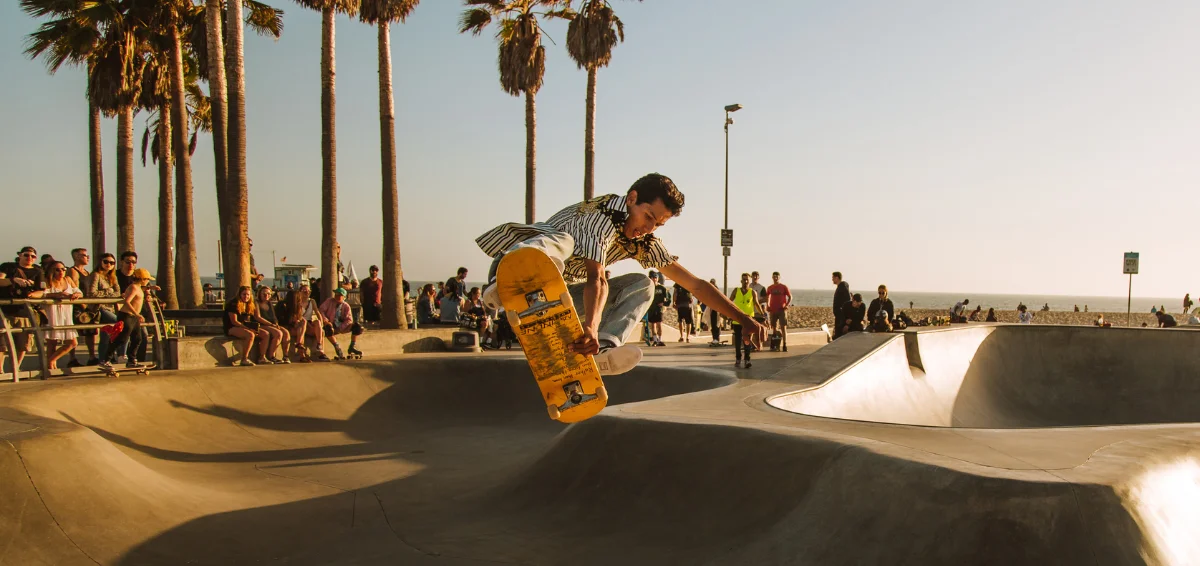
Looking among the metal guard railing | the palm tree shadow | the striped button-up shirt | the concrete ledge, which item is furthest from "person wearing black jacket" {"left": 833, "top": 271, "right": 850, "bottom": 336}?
the metal guard railing

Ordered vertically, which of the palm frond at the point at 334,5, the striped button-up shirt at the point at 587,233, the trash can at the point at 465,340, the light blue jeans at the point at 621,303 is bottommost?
the trash can at the point at 465,340

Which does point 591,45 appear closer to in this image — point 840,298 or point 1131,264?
point 840,298

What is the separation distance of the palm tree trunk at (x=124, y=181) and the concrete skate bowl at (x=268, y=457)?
45.1 ft

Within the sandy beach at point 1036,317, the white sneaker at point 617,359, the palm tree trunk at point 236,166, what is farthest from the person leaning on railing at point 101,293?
the sandy beach at point 1036,317

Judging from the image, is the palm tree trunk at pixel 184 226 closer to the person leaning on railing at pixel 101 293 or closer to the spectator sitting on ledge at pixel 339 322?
the spectator sitting on ledge at pixel 339 322

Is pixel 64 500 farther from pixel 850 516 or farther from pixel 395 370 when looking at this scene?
pixel 395 370

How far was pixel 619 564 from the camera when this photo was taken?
→ 4398 mm

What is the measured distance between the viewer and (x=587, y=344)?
368 cm

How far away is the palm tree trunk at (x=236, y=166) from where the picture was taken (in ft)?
44.5

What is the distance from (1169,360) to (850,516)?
1061cm

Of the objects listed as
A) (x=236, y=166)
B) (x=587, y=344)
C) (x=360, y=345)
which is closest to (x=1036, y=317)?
(x=360, y=345)

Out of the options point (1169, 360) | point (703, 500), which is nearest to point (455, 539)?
point (703, 500)

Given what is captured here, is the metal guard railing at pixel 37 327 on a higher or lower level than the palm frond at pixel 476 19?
lower

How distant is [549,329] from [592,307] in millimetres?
335
